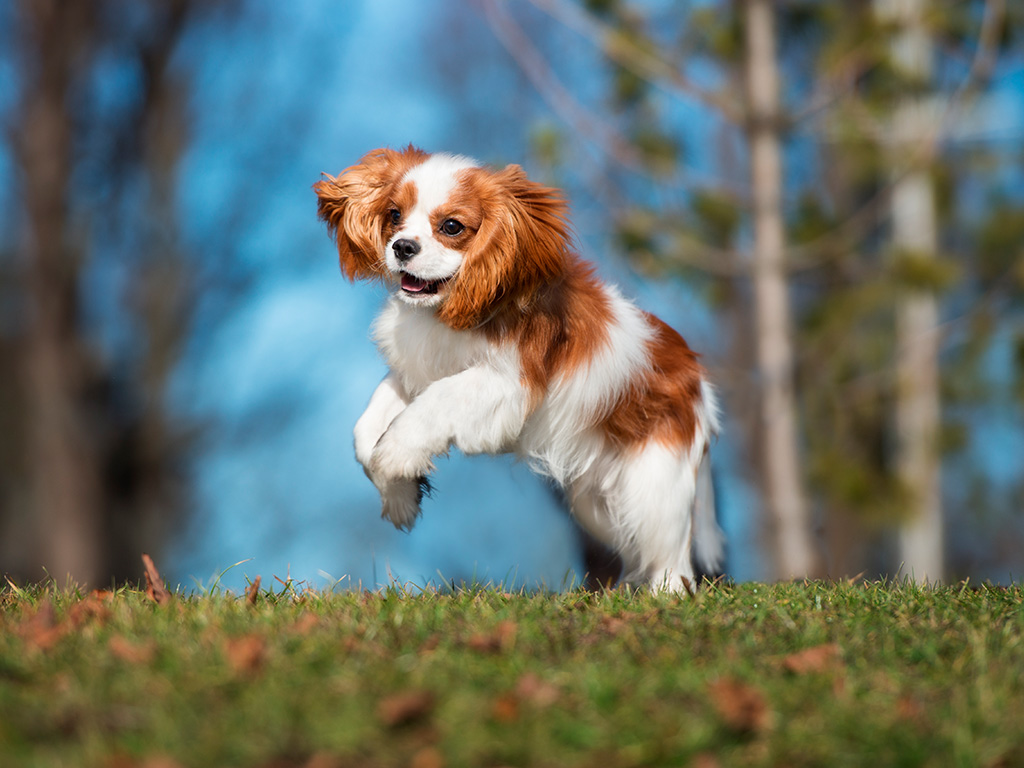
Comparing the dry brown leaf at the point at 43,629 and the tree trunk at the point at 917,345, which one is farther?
the tree trunk at the point at 917,345

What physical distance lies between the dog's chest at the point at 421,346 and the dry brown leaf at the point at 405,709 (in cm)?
224

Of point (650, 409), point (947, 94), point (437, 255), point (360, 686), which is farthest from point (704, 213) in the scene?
point (360, 686)

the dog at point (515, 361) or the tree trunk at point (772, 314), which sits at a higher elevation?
the tree trunk at point (772, 314)

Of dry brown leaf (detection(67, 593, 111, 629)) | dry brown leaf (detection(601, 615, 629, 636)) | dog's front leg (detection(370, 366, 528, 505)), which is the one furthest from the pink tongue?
dry brown leaf (detection(67, 593, 111, 629))

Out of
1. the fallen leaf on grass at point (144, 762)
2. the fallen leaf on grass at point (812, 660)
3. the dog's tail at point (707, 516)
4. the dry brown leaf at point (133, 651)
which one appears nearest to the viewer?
the fallen leaf on grass at point (144, 762)

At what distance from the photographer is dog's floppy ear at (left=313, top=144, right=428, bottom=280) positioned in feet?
15.0

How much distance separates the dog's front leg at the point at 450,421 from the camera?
4.28 meters

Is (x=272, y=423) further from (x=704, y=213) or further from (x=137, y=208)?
(x=704, y=213)

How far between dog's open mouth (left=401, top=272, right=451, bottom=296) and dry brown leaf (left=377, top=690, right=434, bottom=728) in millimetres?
2254

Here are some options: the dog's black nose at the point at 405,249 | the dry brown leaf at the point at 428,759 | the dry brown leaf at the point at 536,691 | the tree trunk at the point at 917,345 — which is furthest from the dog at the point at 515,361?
the tree trunk at the point at 917,345

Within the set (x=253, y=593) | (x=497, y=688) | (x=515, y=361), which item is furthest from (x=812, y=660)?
(x=253, y=593)

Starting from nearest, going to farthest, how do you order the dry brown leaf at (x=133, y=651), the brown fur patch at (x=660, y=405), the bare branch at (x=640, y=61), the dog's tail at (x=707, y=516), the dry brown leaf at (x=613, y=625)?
the dry brown leaf at (x=133, y=651)
the dry brown leaf at (x=613, y=625)
the brown fur patch at (x=660, y=405)
the dog's tail at (x=707, y=516)
the bare branch at (x=640, y=61)

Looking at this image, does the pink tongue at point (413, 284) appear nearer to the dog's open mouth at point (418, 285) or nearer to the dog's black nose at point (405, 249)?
the dog's open mouth at point (418, 285)

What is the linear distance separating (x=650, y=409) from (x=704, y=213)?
590cm
